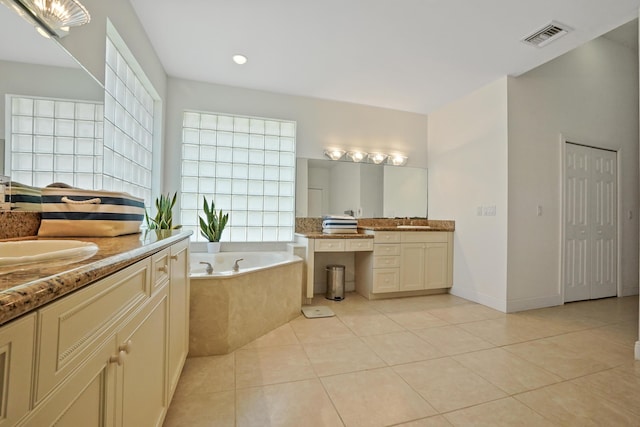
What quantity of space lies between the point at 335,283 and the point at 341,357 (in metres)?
1.36

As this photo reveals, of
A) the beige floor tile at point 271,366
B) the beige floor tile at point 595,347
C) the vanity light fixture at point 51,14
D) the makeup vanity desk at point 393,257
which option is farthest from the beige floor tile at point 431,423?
the vanity light fixture at point 51,14

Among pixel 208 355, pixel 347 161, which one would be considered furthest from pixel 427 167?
pixel 208 355

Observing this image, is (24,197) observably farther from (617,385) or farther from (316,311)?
(617,385)

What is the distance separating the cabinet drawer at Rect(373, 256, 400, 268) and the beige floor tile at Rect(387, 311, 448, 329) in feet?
1.90

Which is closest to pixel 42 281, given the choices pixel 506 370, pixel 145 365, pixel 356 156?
pixel 145 365

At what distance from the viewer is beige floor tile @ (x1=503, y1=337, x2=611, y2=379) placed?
5.80 feet

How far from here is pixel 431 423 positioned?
131cm

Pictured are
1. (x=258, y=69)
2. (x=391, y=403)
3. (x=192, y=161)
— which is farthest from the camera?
(x=192, y=161)

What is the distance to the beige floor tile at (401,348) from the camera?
191cm

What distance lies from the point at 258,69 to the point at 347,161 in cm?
152

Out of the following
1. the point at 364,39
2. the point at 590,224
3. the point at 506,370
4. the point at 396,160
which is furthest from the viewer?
the point at 396,160

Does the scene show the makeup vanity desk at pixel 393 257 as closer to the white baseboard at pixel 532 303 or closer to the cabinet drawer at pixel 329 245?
the cabinet drawer at pixel 329 245

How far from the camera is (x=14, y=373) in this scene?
359 mm

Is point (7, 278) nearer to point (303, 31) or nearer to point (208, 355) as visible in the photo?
point (208, 355)
